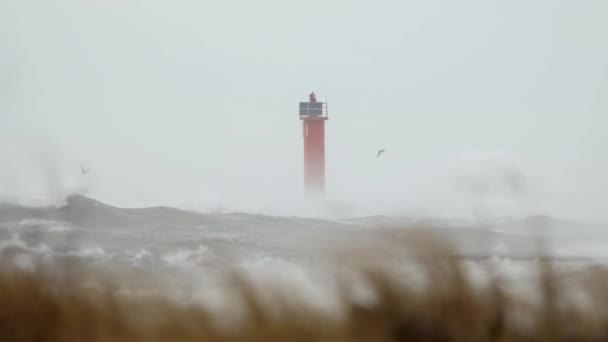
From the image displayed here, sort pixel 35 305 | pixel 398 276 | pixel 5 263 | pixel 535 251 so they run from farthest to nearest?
pixel 5 263 → pixel 35 305 → pixel 398 276 → pixel 535 251

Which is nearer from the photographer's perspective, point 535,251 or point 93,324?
point 535,251

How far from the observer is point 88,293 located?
2.18 metres

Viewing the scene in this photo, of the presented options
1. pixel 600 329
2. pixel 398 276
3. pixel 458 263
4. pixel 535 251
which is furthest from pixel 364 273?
pixel 600 329

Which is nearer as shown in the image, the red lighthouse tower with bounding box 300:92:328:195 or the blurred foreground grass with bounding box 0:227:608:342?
the blurred foreground grass with bounding box 0:227:608:342

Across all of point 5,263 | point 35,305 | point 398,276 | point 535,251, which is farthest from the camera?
point 5,263

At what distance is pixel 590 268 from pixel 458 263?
1.20 ft

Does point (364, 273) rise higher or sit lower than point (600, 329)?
higher

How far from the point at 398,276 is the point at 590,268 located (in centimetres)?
48

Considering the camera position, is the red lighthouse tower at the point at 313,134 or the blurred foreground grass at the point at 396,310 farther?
the red lighthouse tower at the point at 313,134

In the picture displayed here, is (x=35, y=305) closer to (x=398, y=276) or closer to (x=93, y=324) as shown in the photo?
(x=93, y=324)

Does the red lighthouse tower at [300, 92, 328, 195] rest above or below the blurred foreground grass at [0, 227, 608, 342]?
above

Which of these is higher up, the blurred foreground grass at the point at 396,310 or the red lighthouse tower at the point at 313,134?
the red lighthouse tower at the point at 313,134

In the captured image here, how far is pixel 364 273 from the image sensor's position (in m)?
1.96

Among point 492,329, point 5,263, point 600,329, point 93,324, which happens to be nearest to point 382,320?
point 492,329
